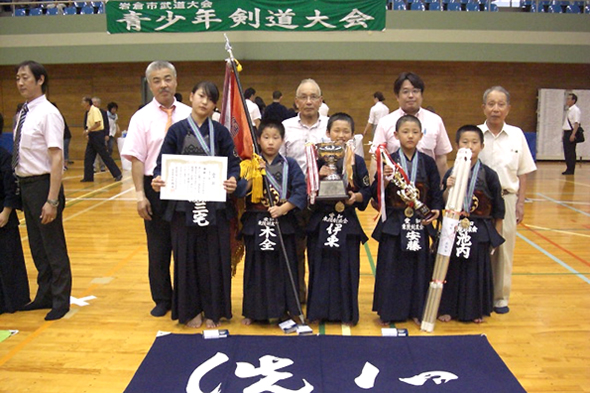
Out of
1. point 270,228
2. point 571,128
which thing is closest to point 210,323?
point 270,228

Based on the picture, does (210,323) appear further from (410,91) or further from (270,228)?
(410,91)

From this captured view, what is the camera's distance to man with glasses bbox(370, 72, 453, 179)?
3674mm

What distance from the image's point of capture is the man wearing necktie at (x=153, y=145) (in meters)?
Result: 3.61

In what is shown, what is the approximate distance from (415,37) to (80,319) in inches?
428

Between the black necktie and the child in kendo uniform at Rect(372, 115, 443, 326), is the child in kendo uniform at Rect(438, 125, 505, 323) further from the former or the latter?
the black necktie

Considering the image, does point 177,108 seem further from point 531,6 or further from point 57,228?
point 531,6

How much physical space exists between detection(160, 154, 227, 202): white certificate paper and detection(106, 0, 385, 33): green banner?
299 inches

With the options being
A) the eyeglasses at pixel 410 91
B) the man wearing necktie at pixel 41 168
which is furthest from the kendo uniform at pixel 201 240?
the eyeglasses at pixel 410 91

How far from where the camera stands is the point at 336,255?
360 cm

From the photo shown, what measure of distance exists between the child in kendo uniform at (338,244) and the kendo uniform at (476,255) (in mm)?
641

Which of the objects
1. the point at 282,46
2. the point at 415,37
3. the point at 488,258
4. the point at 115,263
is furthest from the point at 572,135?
the point at 115,263

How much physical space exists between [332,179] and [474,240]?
42.3 inches

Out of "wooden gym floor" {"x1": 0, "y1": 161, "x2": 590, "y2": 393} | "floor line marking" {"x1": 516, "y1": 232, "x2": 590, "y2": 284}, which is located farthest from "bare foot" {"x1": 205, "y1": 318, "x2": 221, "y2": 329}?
"floor line marking" {"x1": 516, "y1": 232, "x2": 590, "y2": 284}

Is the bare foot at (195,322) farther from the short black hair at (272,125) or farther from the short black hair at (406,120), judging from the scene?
the short black hair at (406,120)
